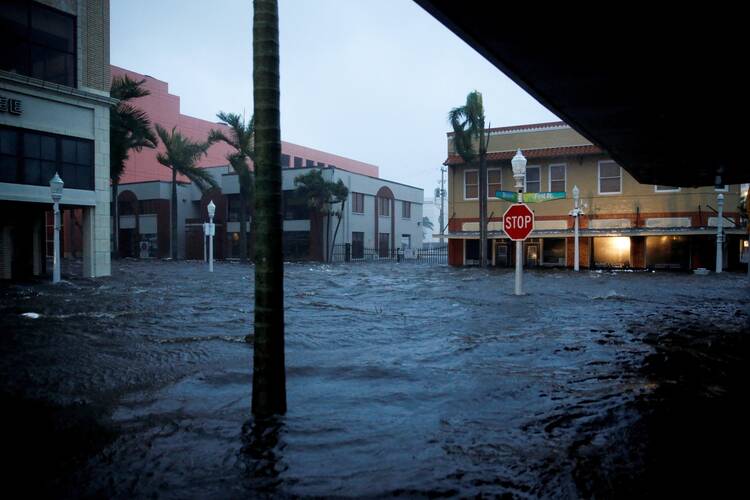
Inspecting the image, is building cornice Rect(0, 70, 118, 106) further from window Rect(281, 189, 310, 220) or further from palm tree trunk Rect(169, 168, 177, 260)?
window Rect(281, 189, 310, 220)

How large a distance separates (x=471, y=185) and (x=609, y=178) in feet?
27.1

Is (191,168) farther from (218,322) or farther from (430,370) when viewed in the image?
(430,370)

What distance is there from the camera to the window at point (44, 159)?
17750mm

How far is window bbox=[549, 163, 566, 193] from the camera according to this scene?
32.3 meters

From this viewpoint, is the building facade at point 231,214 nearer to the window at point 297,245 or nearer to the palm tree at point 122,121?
the window at point 297,245

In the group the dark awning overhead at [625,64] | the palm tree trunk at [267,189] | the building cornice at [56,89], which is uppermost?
the building cornice at [56,89]

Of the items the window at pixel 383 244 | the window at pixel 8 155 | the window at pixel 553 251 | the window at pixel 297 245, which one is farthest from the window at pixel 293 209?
the window at pixel 8 155

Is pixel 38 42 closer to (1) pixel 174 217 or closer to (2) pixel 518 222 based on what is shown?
(2) pixel 518 222

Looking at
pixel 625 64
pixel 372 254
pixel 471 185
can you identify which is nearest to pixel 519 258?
pixel 625 64

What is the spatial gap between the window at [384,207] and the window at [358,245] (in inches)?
172

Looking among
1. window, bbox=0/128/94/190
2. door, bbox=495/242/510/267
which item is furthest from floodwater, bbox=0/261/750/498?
door, bbox=495/242/510/267

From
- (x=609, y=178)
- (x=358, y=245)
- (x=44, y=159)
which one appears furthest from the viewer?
(x=358, y=245)

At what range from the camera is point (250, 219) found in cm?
4872

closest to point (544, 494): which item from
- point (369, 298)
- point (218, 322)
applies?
point (218, 322)
